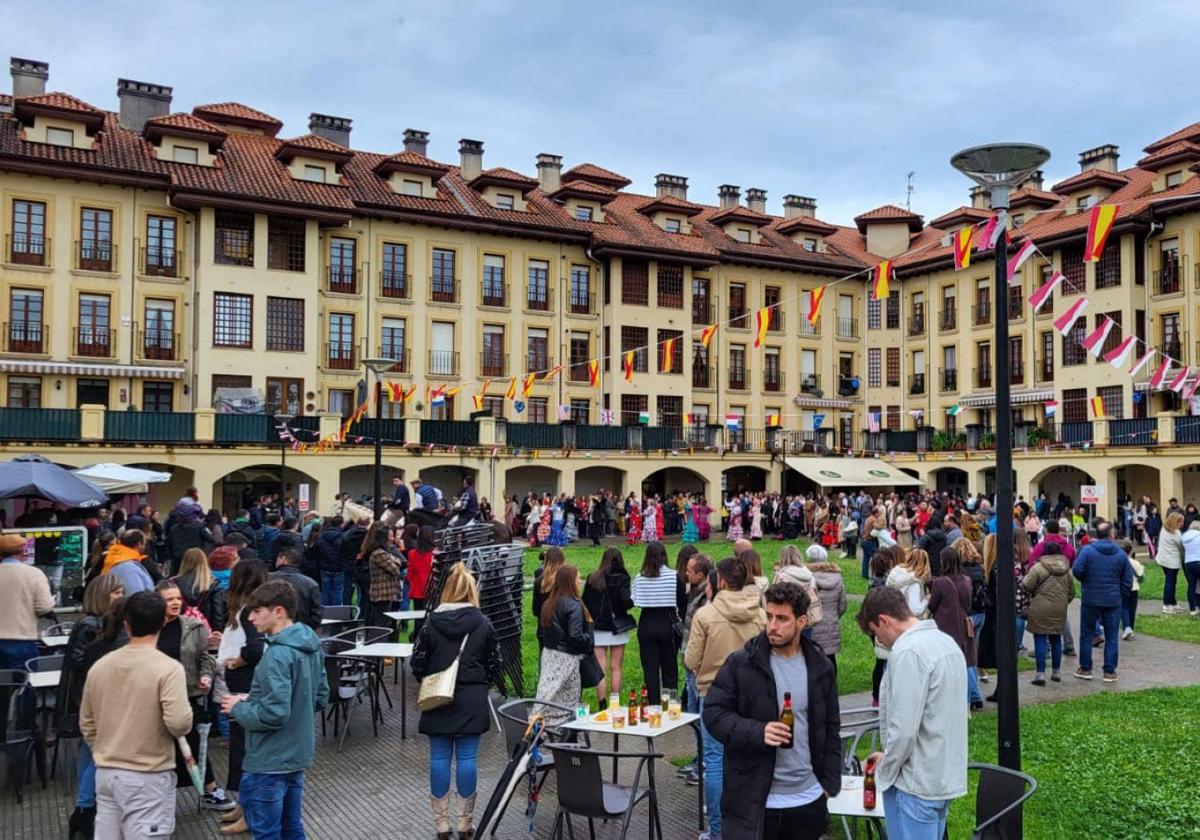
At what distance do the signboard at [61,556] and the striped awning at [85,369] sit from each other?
1618 centimetres

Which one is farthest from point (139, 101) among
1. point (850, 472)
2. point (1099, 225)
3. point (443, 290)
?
point (1099, 225)

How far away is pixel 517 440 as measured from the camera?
119ft

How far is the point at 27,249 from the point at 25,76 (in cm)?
806

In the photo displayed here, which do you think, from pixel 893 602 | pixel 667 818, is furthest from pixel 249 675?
pixel 893 602

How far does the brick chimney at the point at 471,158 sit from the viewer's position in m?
43.2

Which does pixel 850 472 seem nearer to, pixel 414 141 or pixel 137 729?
pixel 414 141

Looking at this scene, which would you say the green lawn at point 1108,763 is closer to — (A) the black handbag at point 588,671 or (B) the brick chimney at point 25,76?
(A) the black handbag at point 588,671

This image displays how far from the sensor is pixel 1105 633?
38.4ft

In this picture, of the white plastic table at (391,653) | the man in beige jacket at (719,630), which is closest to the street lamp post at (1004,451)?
the man in beige jacket at (719,630)

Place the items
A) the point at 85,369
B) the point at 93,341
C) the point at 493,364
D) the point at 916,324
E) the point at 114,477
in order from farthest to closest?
the point at 916,324 < the point at 493,364 < the point at 93,341 < the point at 85,369 < the point at 114,477

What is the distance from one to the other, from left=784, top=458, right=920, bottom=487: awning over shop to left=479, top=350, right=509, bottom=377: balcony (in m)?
12.4

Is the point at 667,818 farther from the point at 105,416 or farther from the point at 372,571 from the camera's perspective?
the point at 105,416

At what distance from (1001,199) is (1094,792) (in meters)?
4.65

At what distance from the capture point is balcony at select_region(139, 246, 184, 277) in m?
33.1
